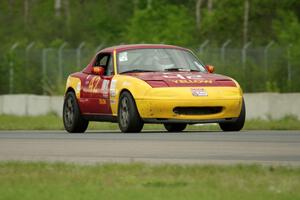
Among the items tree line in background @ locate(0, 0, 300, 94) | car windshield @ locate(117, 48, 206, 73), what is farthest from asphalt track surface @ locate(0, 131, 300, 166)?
tree line in background @ locate(0, 0, 300, 94)

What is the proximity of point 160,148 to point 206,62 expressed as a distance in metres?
21.3

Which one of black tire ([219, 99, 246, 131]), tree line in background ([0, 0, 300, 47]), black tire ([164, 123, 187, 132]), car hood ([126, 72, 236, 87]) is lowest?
tree line in background ([0, 0, 300, 47])

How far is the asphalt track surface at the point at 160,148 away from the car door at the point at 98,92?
1.33 meters

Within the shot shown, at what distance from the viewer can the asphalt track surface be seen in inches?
541

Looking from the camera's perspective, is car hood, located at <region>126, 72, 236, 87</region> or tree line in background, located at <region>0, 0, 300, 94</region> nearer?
car hood, located at <region>126, 72, 236, 87</region>

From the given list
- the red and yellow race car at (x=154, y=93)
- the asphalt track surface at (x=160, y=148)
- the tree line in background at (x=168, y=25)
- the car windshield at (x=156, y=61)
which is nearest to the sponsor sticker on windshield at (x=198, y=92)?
the red and yellow race car at (x=154, y=93)

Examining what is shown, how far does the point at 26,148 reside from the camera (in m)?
15.9

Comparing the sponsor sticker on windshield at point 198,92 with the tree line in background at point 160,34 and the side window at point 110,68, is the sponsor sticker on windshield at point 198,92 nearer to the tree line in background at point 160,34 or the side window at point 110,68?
the side window at point 110,68

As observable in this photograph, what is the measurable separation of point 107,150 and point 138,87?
3.95 metres

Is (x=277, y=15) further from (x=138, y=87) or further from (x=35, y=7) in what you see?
(x=138, y=87)

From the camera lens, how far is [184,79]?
19.3 meters

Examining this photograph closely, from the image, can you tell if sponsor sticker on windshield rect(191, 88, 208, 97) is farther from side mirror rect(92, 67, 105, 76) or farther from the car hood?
side mirror rect(92, 67, 105, 76)

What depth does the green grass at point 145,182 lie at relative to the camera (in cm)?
1030

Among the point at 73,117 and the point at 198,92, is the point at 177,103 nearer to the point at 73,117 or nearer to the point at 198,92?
the point at 198,92
